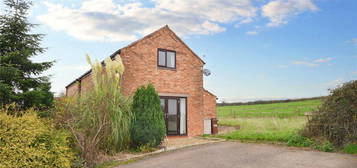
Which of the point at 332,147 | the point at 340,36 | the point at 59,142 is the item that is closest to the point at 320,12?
the point at 340,36

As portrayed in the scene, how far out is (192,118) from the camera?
14414mm

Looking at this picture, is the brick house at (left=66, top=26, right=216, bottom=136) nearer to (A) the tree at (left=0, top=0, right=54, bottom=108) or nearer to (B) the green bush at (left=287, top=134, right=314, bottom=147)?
(A) the tree at (left=0, top=0, right=54, bottom=108)

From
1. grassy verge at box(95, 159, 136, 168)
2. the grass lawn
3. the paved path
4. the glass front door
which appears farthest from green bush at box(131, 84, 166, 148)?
the grass lawn

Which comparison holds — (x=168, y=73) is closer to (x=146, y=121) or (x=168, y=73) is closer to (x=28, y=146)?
(x=146, y=121)

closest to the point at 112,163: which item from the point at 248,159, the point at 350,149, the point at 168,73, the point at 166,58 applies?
the point at 248,159

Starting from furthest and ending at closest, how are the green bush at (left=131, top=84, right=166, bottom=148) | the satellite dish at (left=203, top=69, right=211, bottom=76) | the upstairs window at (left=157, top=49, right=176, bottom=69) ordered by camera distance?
the satellite dish at (left=203, top=69, right=211, bottom=76) < the upstairs window at (left=157, top=49, right=176, bottom=69) < the green bush at (left=131, top=84, right=166, bottom=148)

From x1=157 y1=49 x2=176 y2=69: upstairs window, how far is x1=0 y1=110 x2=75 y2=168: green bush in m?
7.66

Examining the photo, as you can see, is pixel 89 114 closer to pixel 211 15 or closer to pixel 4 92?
pixel 4 92

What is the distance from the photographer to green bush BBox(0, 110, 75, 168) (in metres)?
5.82

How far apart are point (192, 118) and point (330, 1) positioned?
8565 mm

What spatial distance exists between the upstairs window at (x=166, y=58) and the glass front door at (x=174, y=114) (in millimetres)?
1814

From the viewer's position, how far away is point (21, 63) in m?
9.70

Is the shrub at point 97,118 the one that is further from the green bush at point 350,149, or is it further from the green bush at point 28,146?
the green bush at point 350,149

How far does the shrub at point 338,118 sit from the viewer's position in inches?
340
